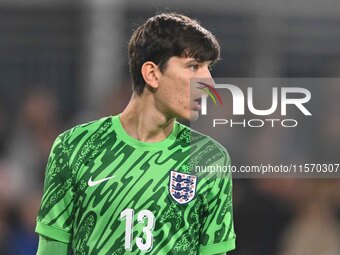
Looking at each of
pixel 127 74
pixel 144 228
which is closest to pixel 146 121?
pixel 144 228

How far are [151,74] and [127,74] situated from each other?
4.81 feet

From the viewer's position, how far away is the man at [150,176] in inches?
93.3

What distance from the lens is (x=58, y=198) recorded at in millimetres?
2412

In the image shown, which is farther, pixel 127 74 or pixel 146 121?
pixel 127 74

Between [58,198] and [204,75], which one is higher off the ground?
[204,75]

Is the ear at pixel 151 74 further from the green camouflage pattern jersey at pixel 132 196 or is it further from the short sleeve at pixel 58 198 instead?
the short sleeve at pixel 58 198

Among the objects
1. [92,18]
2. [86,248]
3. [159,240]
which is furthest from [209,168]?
[92,18]

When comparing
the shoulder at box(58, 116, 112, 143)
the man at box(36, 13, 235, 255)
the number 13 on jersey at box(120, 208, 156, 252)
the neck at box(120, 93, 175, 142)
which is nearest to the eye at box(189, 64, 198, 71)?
the man at box(36, 13, 235, 255)

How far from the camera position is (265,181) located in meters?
3.97

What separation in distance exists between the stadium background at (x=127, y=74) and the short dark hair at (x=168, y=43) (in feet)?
4.42

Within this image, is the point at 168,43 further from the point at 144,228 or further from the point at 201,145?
the point at 144,228

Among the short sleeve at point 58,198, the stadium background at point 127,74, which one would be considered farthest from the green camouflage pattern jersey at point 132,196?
the stadium background at point 127,74

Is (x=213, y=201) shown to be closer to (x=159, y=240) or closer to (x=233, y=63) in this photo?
(x=159, y=240)

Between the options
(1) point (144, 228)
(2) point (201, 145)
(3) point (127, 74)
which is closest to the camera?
(1) point (144, 228)
